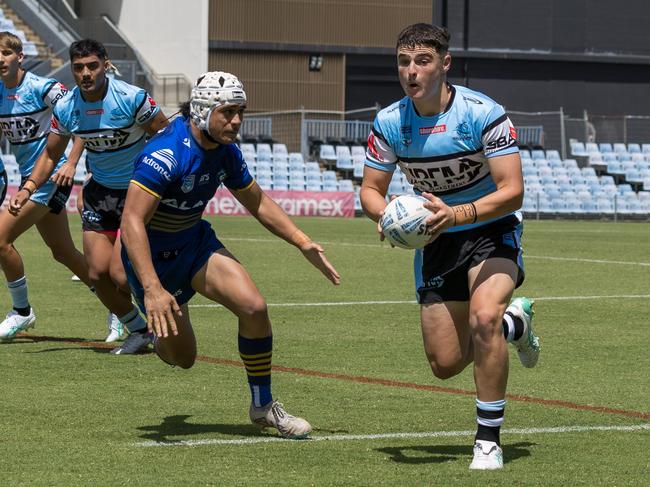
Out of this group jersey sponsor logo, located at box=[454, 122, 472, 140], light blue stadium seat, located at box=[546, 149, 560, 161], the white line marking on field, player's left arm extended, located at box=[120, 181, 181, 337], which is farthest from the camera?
light blue stadium seat, located at box=[546, 149, 560, 161]

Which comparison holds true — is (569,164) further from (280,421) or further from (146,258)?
(146,258)

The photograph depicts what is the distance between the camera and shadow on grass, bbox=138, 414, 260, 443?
7610 mm

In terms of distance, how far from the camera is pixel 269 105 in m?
50.9

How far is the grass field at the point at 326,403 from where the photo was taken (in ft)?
22.0

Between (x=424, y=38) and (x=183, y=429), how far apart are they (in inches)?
Answer: 99.9

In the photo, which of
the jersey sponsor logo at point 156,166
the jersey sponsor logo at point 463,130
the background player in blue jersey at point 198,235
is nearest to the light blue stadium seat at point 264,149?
the background player in blue jersey at point 198,235

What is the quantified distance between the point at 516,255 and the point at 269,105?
43.8 metres

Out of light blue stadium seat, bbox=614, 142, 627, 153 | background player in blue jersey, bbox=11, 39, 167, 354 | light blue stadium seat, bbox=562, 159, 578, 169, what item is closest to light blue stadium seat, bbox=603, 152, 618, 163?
light blue stadium seat, bbox=614, 142, 627, 153

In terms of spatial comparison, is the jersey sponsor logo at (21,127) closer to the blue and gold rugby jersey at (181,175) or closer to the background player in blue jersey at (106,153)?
the background player in blue jersey at (106,153)

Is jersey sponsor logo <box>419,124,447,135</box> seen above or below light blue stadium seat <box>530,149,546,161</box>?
above

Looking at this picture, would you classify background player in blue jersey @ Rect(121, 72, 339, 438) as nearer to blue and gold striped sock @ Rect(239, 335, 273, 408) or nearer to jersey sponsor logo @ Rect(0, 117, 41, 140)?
blue and gold striped sock @ Rect(239, 335, 273, 408)

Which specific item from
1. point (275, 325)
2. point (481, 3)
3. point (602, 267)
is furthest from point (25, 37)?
point (275, 325)

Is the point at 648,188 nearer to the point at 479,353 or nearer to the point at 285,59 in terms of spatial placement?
the point at 285,59

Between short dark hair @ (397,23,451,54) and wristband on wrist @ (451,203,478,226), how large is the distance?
2.81 feet
